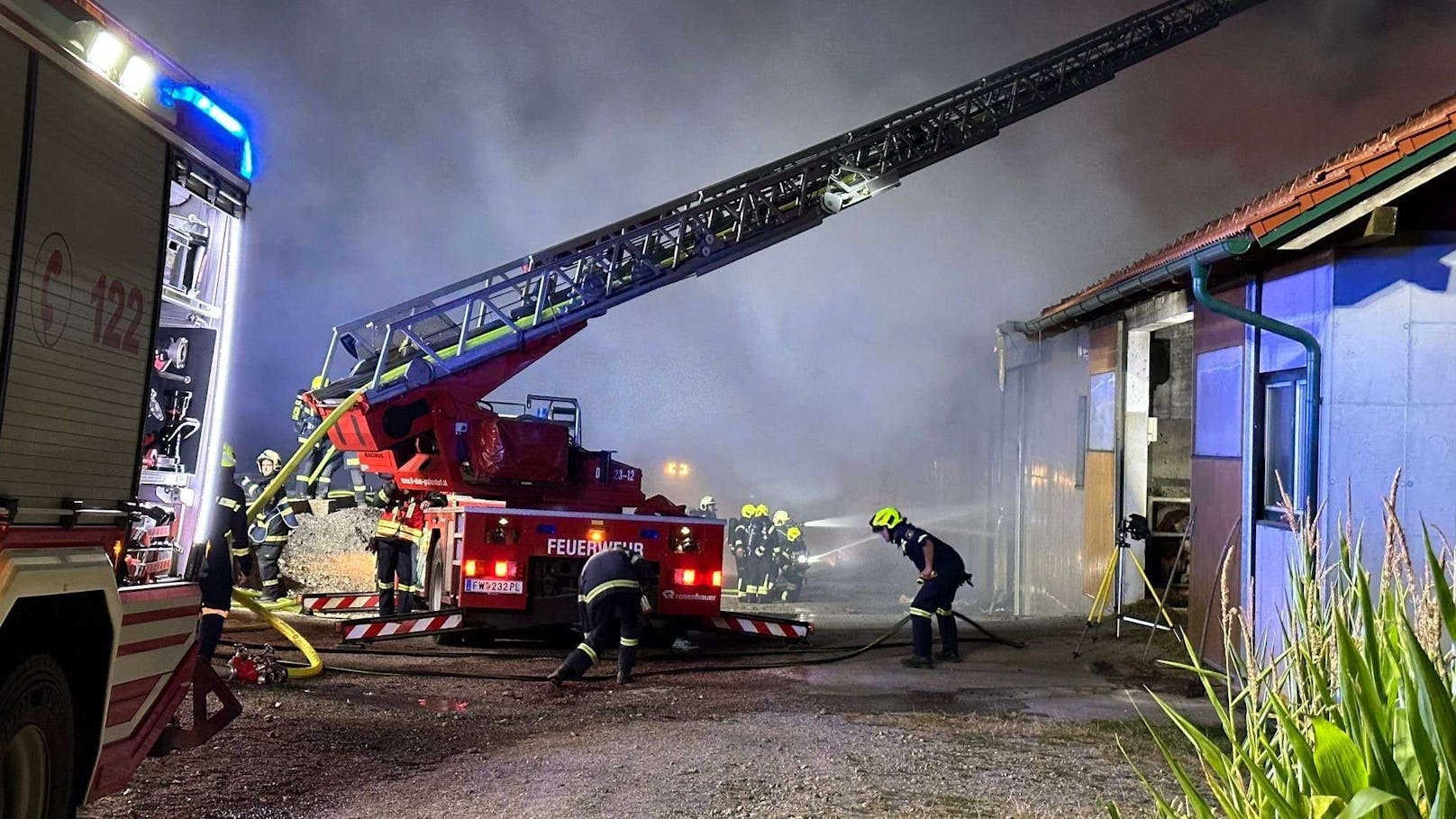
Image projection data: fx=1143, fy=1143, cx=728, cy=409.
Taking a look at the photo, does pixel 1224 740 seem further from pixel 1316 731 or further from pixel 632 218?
pixel 632 218

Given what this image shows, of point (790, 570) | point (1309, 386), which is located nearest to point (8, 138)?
point (1309, 386)

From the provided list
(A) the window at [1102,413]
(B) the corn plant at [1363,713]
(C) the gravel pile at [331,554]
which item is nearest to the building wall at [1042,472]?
(A) the window at [1102,413]

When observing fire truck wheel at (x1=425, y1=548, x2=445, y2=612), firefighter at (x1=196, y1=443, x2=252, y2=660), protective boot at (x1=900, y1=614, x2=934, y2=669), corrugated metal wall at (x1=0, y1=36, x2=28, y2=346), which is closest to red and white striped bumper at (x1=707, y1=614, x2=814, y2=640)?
protective boot at (x1=900, y1=614, x2=934, y2=669)

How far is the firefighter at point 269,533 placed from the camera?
40.4 feet

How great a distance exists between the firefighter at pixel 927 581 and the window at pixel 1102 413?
121 inches

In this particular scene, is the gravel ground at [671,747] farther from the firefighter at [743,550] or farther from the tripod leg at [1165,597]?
the firefighter at [743,550]

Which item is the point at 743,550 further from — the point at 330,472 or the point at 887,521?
the point at 887,521

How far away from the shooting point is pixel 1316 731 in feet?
6.76

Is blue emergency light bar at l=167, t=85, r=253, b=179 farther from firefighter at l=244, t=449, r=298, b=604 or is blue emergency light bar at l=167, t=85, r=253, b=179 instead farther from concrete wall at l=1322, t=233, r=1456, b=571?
firefighter at l=244, t=449, r=298, b=604

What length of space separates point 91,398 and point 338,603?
25.3 ft

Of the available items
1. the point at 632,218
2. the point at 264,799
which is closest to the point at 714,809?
the point at 264,799

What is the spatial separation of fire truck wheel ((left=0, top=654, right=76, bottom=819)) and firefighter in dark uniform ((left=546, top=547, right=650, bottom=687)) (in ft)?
15.7

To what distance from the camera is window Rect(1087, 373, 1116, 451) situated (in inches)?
460

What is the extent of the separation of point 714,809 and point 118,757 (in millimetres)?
2323
